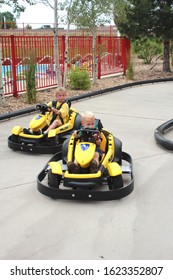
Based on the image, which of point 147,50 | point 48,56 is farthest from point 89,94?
point 147,50

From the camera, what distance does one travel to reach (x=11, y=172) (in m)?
4.63

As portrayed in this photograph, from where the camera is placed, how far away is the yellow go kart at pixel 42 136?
206 inches

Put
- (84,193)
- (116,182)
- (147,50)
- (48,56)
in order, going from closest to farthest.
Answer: (84,193) → (116,182) → (48,56) → (147,50)

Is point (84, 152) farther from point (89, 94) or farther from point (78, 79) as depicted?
point (78, 79)

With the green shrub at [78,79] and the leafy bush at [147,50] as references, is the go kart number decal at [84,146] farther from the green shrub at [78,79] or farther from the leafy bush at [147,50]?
the leafy bush at [147,50]

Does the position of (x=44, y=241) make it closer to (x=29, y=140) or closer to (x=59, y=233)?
(x=59, y=233)

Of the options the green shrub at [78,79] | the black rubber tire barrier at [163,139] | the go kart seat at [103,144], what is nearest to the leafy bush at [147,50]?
the green shrub at [78,79]

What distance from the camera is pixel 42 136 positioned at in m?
5.25

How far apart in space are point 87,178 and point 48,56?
8592mm

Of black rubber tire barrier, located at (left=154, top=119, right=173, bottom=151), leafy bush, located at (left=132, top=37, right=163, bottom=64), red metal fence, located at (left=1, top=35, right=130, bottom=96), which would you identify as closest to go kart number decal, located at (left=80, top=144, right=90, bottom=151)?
black rubber tire barrier, located at (left=154, top=119, right=173, bottom=151)

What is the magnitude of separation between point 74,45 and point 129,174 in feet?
29.8

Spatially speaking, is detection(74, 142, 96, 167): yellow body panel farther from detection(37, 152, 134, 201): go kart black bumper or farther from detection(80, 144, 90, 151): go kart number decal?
detection(37, 152, 134, 201): go kart black bumper

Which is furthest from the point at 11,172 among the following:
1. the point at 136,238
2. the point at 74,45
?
the point at 74,45

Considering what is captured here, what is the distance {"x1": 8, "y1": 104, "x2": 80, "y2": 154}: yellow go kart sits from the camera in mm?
5230
